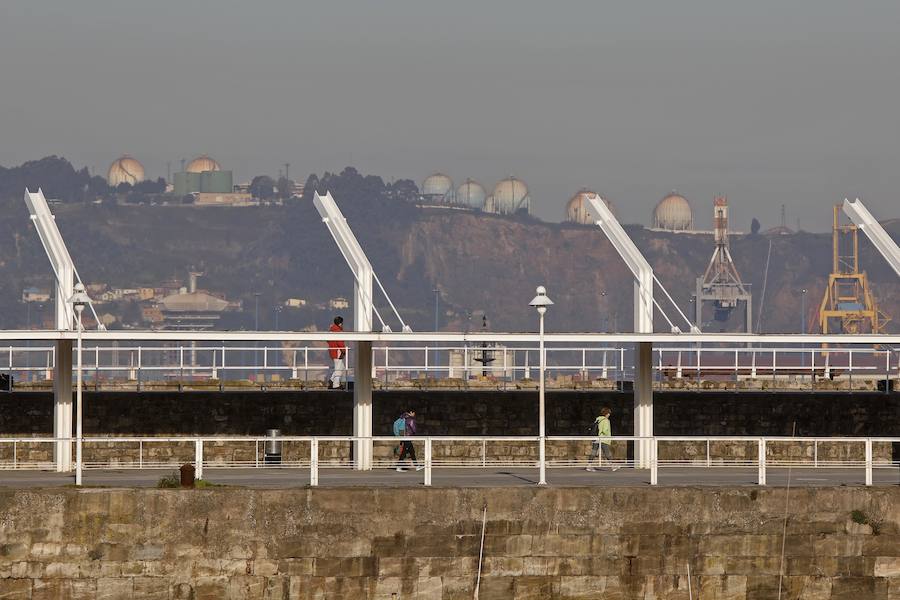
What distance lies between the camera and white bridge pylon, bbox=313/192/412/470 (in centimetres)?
4153

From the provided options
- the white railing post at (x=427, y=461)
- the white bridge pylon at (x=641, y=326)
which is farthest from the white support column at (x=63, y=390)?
the white bridge pylon at (x=641, y=326)

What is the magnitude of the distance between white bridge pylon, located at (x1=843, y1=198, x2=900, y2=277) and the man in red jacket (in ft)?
40.2

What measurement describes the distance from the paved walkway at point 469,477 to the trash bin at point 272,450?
1.24 m

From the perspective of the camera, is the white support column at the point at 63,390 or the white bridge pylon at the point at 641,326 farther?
the white bridge pylon at the point at 641,326

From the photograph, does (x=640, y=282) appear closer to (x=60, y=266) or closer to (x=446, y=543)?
(x=446, y=543)

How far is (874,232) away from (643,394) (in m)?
6.84

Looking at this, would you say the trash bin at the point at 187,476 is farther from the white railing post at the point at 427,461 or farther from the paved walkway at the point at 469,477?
the white railing post at the point at 427,461

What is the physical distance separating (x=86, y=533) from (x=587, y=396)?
57.5 ft

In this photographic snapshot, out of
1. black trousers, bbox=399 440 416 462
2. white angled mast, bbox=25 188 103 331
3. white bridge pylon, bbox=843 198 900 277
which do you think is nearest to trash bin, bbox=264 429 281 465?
black trousers, bbox=399 440 416 462

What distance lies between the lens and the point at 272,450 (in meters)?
42.2

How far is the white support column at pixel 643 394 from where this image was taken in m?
43.0

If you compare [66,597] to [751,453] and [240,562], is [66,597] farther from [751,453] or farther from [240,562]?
[751,453]

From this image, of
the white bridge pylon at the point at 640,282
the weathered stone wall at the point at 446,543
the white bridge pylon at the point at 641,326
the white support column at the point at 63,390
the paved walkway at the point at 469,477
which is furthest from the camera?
the white bridge pylon at the point at 641,326

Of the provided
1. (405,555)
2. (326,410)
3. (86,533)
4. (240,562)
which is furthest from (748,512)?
(326,410)
